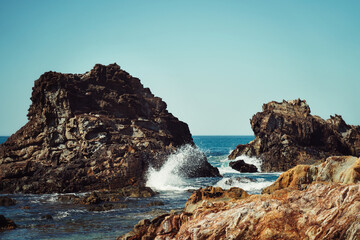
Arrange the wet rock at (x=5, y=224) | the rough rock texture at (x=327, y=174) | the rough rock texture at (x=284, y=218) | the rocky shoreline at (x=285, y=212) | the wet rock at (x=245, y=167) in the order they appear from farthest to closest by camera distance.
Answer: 1. the wet rock at (x=245, y=167)
2. the wet rock at (x=5, y=224)
3. the rough rock texture at (x=327, y=174)
4. the rocky shoreline at (x=285, y=212)
5. the rough rock texture at (x=284, y=218)

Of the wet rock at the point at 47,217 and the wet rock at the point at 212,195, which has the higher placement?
the wet rock at the point at 212,195

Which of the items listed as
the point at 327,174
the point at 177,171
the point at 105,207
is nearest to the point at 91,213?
the point at 105,207

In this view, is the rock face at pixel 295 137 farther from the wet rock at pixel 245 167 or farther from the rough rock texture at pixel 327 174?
the rough rock texture at pixel 327 174

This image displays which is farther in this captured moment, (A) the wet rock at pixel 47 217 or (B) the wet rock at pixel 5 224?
(A) the wet rock at pixel 47 217

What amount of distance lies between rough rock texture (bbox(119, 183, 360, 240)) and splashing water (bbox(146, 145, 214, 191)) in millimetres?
23460

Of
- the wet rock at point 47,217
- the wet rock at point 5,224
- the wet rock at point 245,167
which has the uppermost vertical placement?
the wet rock at point 5,224

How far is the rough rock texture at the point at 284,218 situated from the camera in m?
10.5

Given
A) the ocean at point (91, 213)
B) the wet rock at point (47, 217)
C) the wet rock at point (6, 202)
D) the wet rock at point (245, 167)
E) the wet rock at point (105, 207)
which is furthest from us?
the wet rock at point (245, 167)

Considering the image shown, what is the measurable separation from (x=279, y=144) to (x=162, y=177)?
26.1 metres

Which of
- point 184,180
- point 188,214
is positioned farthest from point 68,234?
point 184,180

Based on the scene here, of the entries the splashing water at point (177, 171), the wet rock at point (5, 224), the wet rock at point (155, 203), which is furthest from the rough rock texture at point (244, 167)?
the wet rock at point (5, 224)

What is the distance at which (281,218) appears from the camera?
11.2 m

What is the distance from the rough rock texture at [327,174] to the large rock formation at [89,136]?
21.7 meters

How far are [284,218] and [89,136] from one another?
1227 inches
